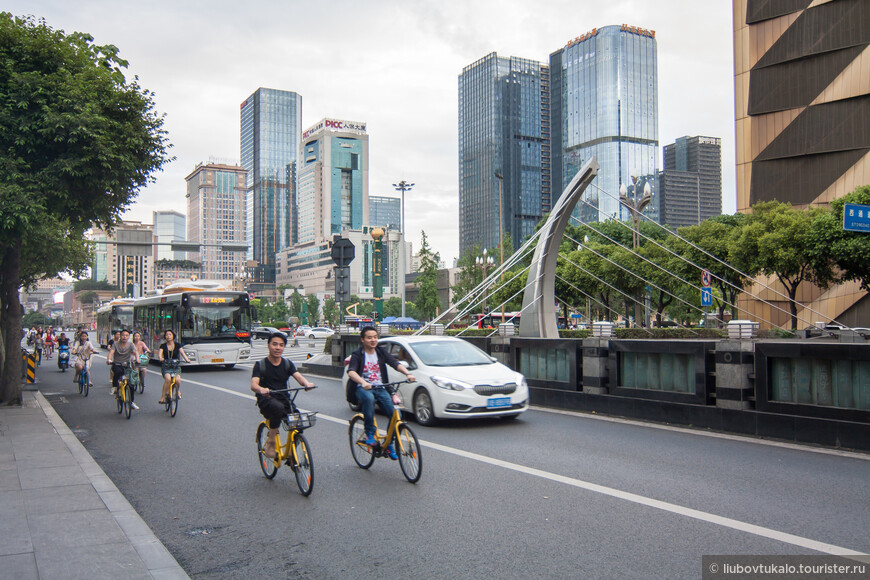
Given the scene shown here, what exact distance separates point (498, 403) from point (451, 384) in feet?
2.76

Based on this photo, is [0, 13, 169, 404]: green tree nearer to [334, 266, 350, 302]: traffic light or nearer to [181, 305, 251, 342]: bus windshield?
[334, 266, 350, 302]: traffic light

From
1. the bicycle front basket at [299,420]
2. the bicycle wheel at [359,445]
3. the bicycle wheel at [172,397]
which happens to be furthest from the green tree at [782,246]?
the bicycle front basket at [299,420]

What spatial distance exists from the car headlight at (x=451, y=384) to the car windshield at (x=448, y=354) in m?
0.61

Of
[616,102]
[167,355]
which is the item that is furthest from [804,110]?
[616,102]

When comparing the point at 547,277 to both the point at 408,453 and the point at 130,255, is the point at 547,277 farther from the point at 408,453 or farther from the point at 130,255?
the point at 130,255

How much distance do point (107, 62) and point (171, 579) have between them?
13.7 m

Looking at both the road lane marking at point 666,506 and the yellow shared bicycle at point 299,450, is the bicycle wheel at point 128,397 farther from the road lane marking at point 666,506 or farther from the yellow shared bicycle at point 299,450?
the yellow shared bicycle at point 299,450

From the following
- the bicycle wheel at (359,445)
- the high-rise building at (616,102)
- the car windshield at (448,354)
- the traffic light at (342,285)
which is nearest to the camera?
the bicycle wheel at (359,445)

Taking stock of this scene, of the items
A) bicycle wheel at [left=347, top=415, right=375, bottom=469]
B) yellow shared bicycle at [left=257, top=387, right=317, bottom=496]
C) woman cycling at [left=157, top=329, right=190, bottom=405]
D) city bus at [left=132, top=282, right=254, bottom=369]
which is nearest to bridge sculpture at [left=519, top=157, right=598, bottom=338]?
woman cycling at [left=157, top=329, right=190, bottom=405]

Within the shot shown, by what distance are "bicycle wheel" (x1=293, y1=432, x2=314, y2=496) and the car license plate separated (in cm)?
449

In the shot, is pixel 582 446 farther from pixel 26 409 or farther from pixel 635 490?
pixel 26 409

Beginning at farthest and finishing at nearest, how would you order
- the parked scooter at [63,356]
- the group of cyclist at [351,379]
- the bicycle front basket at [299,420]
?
the parked scooter at [63,356], the group of cyclist at [351,379], the bicycle front basket at [299,420]

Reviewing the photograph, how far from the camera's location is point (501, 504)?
630 cm

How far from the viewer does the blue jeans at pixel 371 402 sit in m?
7.53
